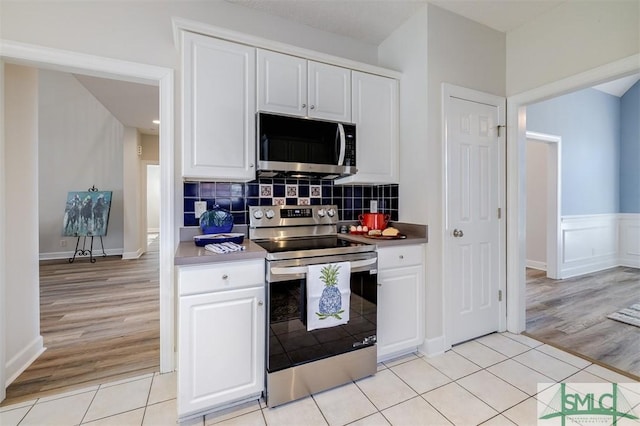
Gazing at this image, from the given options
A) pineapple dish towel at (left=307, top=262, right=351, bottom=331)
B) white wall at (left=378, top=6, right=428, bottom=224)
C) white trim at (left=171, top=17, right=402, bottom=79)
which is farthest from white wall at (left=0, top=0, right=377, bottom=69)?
pineapple dish towel at (left=307, top=262, right=351, bottom=331)

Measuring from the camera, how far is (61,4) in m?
1.80

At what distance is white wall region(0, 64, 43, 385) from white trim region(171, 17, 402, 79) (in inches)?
47.2

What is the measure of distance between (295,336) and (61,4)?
250cm

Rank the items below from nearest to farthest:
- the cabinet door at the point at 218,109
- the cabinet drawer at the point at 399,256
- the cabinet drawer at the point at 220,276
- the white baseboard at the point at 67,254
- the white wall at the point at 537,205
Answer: the cabinet drawer at the point at 220,276, the cabinet door at the point at 218,109, the cabinet drawer at the point at 399,256, the white wall at the point at 537,205, the white baseboard at the point at 67,254

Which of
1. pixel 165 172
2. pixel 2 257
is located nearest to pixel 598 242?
pixel 165 172

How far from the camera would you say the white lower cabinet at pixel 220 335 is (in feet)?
4.94

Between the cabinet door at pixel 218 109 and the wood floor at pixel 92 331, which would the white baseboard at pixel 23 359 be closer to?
the wood floor at pixel 92 331

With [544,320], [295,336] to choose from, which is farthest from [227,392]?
[544,320]

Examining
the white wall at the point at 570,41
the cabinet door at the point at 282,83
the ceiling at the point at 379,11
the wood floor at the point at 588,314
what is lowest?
the wood floor at the point at 588,314

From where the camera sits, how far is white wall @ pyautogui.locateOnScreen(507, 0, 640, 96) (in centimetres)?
196

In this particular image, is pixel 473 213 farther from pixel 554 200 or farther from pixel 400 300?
pixel 554 200

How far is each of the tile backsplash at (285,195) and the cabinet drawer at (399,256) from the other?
48 cm

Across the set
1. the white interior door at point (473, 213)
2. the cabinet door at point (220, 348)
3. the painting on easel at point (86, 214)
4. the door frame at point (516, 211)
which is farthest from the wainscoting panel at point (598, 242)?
the painting on easel at point (86, 214)

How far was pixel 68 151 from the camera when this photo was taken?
575 centimetres
